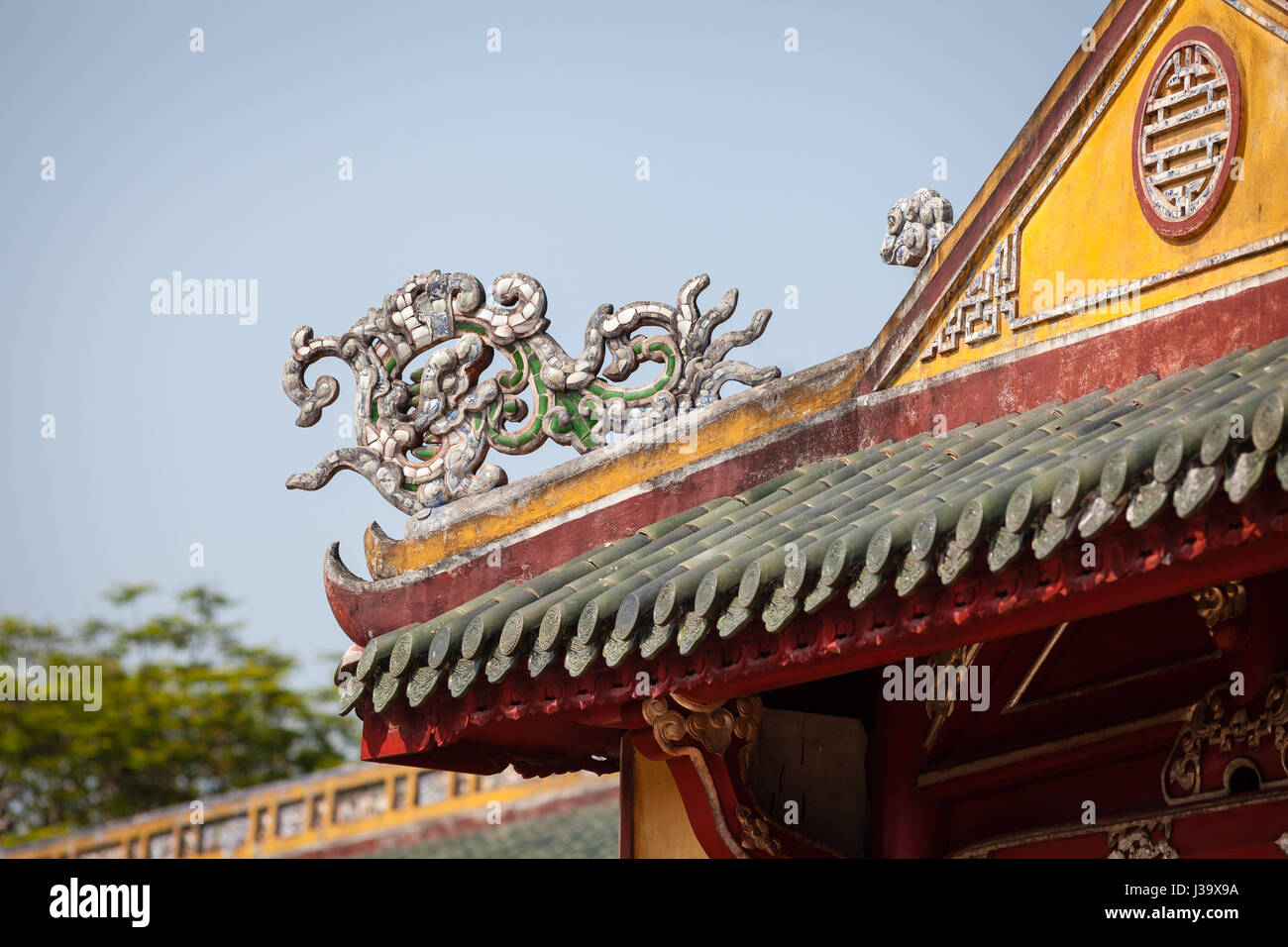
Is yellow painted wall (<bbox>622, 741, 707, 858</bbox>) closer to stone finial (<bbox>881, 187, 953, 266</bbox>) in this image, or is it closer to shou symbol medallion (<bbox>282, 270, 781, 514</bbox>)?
shou symbol medallion (<bbox>282, 270, 781, 514</bbox>)

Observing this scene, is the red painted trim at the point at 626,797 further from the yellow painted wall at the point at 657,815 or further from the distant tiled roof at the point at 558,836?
the distant tiled roof at the point at 558,836

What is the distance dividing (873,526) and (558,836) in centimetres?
537

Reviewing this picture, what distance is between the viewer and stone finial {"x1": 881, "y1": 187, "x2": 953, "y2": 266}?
6.58 meters

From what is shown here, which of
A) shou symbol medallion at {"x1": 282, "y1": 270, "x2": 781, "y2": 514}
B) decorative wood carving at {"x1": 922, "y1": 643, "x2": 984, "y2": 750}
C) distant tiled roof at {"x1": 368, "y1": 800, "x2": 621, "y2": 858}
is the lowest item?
distant tiled roof at {"x1": 368, "y1": 800, "x2": 621, "y2": 858}

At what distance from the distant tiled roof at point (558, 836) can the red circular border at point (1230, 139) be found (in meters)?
4.50

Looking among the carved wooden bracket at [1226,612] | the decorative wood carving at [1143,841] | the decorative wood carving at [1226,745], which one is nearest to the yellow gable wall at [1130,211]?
the carved wooden bracket at [1226,612]

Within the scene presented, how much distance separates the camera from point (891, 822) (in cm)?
619

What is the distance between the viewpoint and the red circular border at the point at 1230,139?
219 inches

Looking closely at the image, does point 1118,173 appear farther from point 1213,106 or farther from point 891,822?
point 891,822

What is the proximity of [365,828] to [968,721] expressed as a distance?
737 centimetres

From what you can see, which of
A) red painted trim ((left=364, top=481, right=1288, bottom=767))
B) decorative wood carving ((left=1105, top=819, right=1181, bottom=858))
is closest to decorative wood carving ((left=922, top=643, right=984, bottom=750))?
decorative wood carving ((left=1105, top=819, right=1181, bottom=858))

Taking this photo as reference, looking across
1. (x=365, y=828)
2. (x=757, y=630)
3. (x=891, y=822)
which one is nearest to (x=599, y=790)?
(x=365, y=828)

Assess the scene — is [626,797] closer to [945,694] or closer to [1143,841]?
[945,694]

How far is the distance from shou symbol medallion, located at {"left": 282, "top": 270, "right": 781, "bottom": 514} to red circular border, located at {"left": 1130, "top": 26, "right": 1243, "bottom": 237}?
1.53 meters
